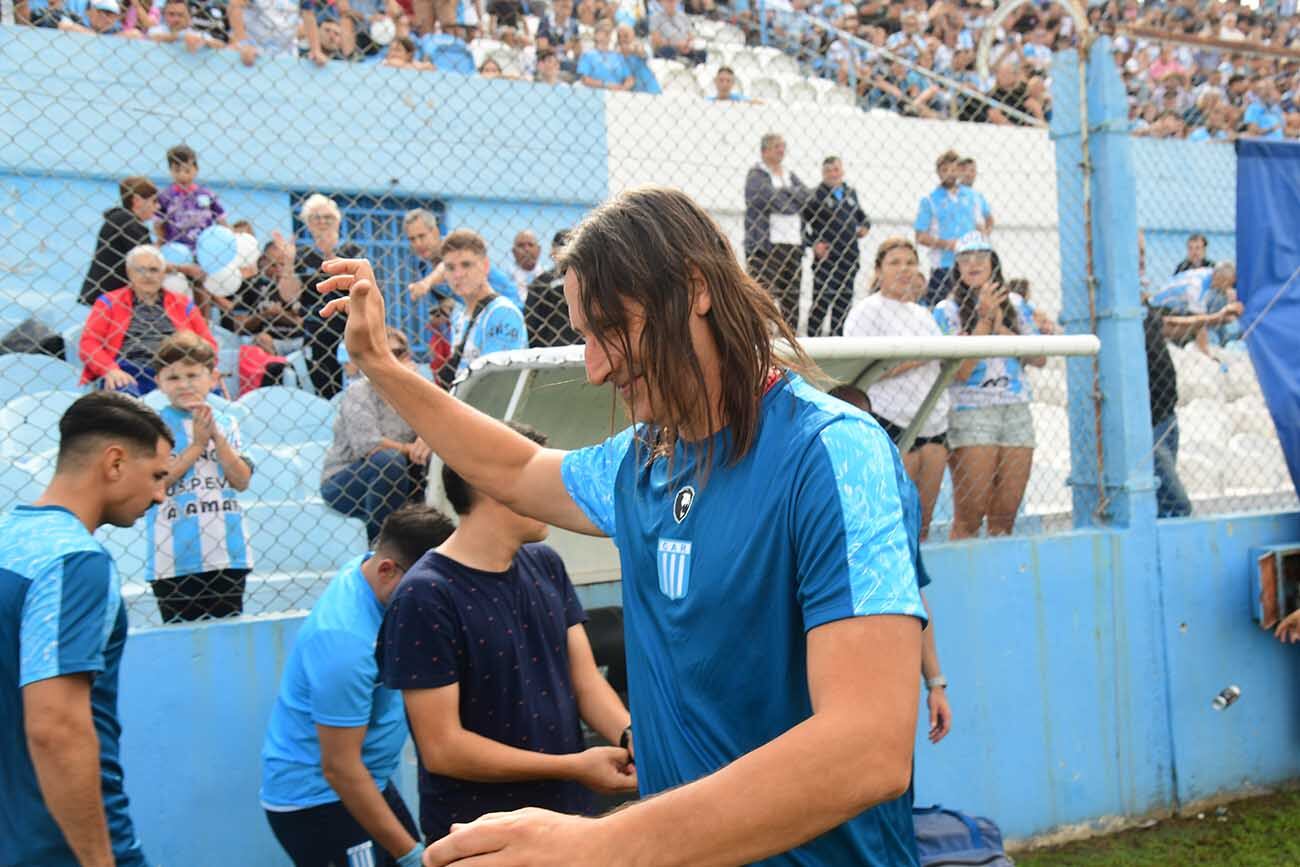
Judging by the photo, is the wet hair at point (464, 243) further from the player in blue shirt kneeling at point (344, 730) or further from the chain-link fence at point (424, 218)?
the player in blue shirt kneeling at point (344, 730)

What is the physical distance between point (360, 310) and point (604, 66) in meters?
9.12

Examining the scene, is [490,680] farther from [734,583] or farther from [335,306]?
[734,583]

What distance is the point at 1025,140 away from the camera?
11945 millimetres

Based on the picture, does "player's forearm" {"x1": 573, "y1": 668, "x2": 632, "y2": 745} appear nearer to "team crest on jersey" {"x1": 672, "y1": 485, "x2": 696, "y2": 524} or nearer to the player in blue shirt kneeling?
the player in blue shirt kneeling

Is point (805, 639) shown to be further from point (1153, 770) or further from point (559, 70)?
point (559, 70)

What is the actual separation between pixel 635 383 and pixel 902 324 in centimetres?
463

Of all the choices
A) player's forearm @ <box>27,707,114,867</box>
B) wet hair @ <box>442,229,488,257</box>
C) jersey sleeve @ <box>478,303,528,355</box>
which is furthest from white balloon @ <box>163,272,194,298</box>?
player's forearm @ <box>27,707,114,867</box>

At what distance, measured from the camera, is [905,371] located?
5734mm

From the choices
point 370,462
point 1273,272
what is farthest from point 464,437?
point 1273,272

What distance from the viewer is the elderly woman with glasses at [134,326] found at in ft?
17.5

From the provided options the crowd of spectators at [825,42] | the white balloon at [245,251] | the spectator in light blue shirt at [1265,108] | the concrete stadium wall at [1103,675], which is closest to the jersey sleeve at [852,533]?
the concrete stadium wall at [1103,675]

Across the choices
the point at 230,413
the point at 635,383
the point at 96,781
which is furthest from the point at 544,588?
the point at 230,413

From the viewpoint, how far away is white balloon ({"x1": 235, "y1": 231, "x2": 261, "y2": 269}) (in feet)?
20.0

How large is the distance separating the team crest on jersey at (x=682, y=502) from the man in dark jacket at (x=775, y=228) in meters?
4.51
